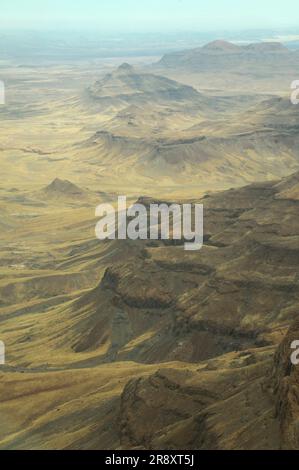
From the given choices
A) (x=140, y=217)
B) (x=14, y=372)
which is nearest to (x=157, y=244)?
(x=140, y=217)

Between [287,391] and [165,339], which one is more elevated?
[287,391]

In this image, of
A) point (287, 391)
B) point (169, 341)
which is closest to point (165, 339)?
point (169, 341)

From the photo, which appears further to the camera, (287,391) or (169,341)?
(169,341)

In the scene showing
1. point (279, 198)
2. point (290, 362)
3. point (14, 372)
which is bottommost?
point (14, 372)

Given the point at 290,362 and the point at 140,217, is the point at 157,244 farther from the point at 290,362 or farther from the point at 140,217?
the point at 290,362

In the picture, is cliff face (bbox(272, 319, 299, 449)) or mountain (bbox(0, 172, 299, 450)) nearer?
cliff face (bbox(272, 319, 299, 449))

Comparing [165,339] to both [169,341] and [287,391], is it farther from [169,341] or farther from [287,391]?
[287,391]

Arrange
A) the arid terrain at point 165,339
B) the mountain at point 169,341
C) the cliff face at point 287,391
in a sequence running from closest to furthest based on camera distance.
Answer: the cliff face at point 287,391 → the mountain at point 169,341 → the arid terrain at point 165,339

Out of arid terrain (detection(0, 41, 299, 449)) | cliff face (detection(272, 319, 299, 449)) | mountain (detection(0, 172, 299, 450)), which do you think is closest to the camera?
cliff face (detection(272, 319, 299, 449))

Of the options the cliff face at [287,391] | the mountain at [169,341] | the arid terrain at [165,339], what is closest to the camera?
the cliff face at [287,391]

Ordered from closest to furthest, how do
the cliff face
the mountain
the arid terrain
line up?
the cliff face
the mountain
the arid terrain

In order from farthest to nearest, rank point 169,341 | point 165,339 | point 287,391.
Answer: point 165,339 < point 169,341 < point 287,391
